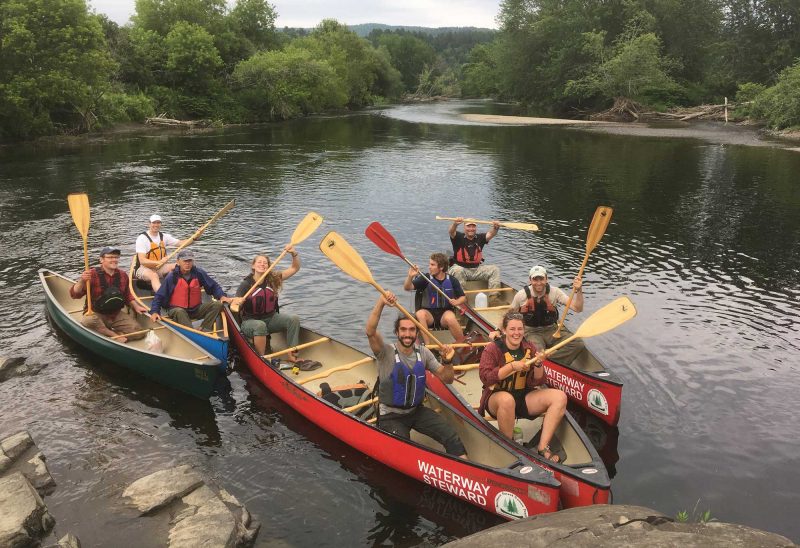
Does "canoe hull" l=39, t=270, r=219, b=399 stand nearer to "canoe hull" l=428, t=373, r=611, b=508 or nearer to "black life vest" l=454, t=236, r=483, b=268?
"canoe hull" l=428, t=373, r=611, b=508

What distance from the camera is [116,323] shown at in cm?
1059

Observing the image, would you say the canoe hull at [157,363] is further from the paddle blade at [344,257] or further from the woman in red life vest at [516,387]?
the woman in red life vest at [516,387]

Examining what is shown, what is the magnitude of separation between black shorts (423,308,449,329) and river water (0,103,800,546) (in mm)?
1610

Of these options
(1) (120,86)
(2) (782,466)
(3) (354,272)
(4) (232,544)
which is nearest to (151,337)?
(3) (354,272)

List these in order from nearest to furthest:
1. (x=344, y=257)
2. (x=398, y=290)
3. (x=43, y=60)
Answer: (x=344, y=257), (x=398, y=290), (x=43, y=60)

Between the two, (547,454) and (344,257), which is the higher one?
(344,257)

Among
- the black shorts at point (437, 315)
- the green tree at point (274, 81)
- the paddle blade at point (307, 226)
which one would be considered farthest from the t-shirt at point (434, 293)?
the green tree at point (274, 81)

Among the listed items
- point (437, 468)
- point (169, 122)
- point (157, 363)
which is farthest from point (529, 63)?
point (437, 468)

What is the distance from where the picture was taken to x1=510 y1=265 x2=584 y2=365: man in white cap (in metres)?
9.40

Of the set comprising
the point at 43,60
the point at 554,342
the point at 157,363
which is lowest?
the point at 157,363

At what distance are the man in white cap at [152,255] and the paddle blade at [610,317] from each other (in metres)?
7.72

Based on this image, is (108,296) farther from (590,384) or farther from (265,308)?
(590,384)

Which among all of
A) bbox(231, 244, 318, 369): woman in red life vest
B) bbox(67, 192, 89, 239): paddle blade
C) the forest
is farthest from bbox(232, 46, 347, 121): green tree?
bbox(231, 244, 318, 369): woman in red life vest

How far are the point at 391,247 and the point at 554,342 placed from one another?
296cm
